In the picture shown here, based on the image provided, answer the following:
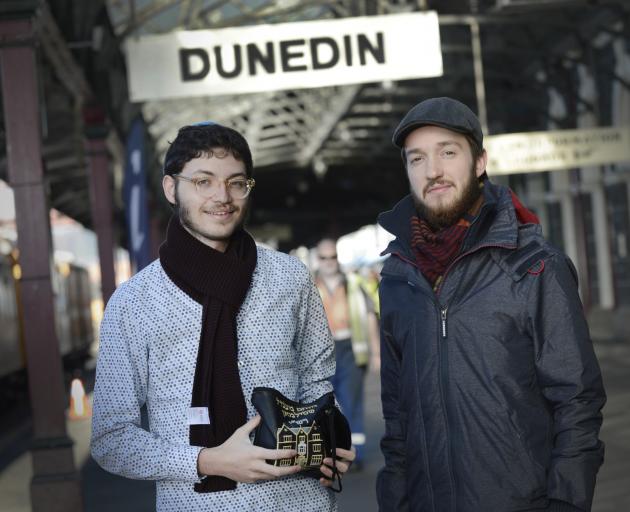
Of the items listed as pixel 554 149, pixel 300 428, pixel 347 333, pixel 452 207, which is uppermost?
pixel 554 149

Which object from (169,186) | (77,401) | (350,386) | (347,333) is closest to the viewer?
(169,186)

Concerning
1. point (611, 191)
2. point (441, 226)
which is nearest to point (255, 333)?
point (441, 226)

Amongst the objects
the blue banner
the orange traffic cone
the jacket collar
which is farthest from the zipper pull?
the orange traffic cone

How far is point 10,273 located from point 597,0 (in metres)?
16.9

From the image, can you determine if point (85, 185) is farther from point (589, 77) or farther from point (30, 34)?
point (30, 34)

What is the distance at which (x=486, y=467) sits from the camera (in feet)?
11.4

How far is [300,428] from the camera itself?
128 inches

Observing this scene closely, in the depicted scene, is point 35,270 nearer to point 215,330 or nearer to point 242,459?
point 215,330

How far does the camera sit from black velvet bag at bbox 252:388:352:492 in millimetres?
3217

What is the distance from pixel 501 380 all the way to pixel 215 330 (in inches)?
30.5

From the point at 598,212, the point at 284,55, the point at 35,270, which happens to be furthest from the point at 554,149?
the point at 598,212

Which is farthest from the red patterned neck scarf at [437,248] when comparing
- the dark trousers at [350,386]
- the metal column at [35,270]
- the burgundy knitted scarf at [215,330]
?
the metal column at [35,270]

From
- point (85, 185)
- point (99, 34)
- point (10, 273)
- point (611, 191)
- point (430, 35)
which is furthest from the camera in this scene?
point (85, 185)

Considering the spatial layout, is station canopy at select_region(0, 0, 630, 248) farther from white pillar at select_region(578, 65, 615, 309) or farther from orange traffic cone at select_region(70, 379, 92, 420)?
orange traffic cone at select_region(70, 379, 92, 420)
